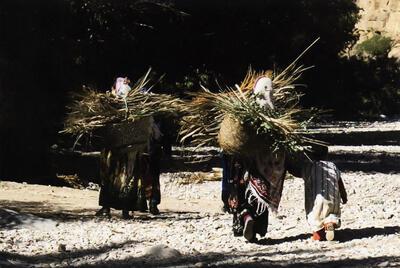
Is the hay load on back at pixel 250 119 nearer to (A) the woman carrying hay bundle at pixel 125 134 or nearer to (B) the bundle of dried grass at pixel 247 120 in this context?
(B) the bundle of dried grass at pixel 247 120

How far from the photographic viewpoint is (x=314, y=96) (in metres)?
34.9

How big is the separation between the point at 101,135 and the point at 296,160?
2.86 meters

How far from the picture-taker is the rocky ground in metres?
8.22

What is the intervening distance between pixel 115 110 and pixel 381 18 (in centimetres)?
5263

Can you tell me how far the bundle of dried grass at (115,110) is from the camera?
1064cm

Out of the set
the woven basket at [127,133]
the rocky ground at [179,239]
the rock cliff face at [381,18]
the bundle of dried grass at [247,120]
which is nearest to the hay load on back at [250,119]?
the bundle of dried grass at [247,120]

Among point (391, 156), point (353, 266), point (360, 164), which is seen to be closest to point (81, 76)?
point (360, 164)

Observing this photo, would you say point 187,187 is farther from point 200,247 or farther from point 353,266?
point 353,266

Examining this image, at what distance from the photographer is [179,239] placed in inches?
378

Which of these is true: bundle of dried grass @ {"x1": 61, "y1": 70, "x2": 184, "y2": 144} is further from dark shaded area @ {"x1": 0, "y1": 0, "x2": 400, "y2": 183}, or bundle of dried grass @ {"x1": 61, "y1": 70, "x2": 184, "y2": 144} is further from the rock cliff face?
the rock cliff face

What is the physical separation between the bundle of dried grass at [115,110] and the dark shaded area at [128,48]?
3527mm

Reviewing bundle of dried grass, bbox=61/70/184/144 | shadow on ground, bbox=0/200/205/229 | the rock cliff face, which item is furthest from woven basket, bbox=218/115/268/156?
the rock cliff face

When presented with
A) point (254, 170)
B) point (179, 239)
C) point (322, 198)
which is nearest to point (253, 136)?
point (254, 170)

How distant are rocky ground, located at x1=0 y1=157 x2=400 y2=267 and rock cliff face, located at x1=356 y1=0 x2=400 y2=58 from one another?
4735cm
